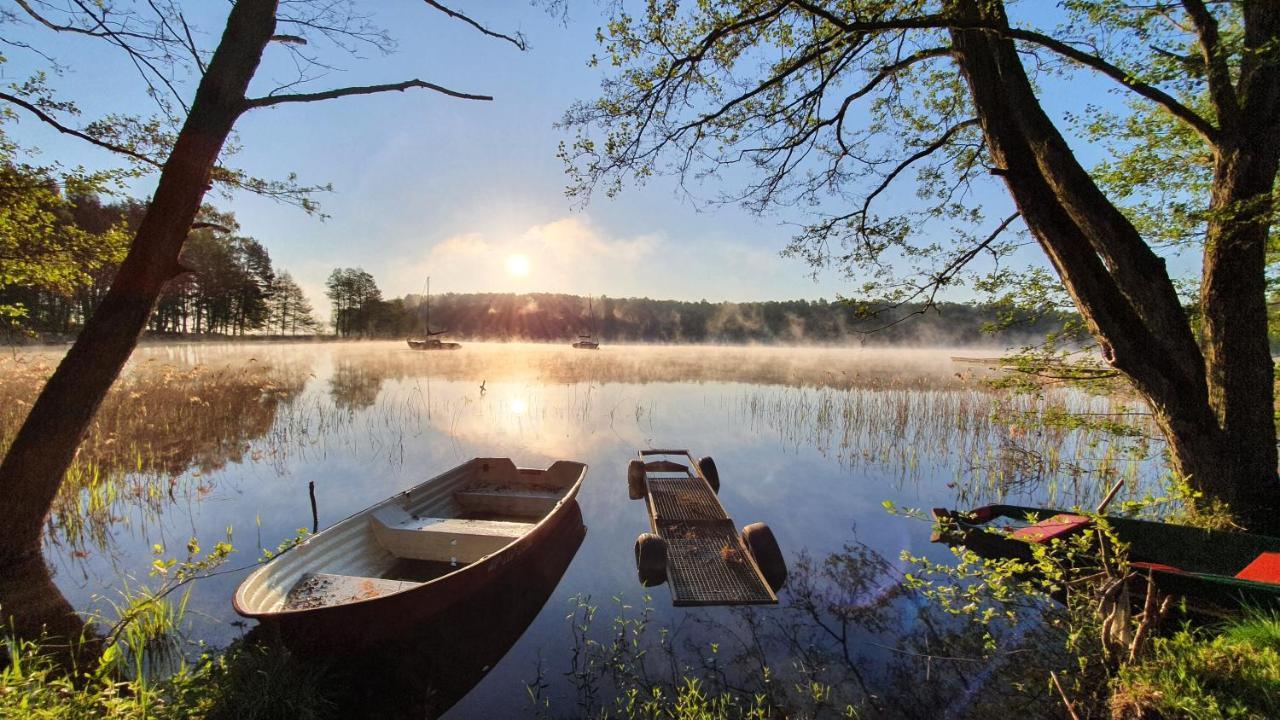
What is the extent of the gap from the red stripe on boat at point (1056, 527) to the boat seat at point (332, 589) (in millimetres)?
6694

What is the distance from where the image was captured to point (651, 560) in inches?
237

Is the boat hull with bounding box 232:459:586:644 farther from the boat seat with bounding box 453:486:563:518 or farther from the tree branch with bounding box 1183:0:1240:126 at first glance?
the tree branch with bounding box 1183:0:1240:126

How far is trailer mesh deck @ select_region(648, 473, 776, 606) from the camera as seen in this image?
545cm

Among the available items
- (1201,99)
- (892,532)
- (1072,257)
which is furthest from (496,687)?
(1201,99)

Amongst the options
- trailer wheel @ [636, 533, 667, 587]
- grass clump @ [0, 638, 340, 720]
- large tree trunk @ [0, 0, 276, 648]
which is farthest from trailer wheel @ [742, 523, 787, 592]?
large tree trunk @ [0, 0, 276, 648]

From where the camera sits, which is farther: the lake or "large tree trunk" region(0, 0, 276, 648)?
"large tree trunk" region(0, 0, 276, 648)

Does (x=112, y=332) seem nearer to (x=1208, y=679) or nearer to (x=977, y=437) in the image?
(x=1208, y=679)

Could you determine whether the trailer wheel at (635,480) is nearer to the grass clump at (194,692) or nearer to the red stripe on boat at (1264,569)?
the grass clump at (194,692)

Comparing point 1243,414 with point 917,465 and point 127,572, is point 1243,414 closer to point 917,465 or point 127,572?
point 917,465

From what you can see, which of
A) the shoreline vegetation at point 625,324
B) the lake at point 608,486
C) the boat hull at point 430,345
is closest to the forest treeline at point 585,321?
the shoreline vegetation at point 625,324

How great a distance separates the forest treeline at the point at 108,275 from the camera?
6.71 m

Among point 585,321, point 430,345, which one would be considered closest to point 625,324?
point 585,321

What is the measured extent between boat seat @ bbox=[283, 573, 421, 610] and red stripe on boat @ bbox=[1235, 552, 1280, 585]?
304 inches

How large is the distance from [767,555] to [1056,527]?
3.33 metres
